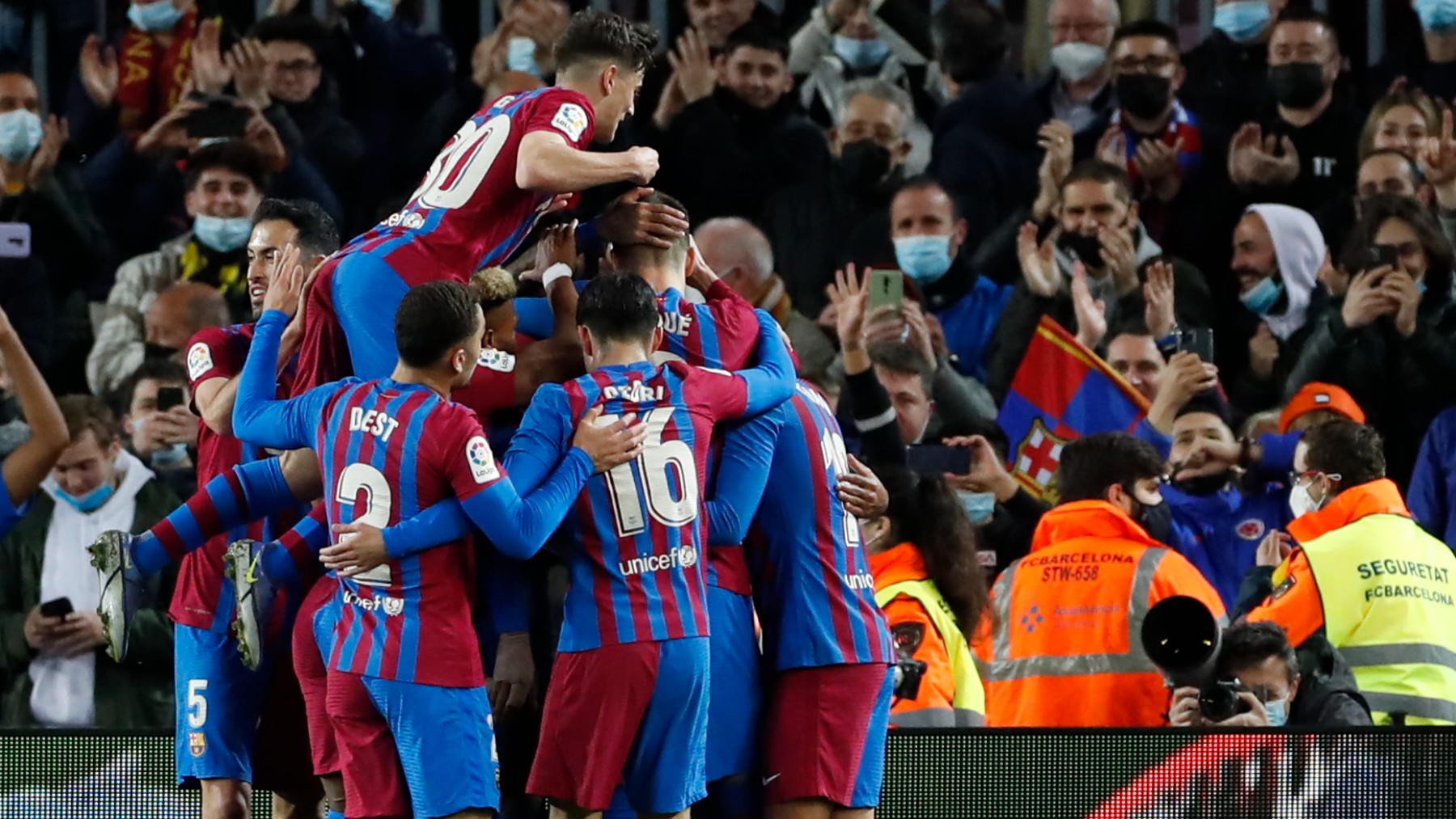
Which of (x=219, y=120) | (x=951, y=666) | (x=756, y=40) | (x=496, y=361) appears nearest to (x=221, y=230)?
(x=219, y=120)

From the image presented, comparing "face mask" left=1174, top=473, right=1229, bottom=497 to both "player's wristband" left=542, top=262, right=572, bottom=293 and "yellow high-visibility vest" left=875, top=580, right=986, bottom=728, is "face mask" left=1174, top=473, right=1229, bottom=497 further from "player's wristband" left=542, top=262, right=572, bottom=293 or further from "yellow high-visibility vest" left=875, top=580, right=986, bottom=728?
"player's wristband" left=542, top=262, right=572, bottom=293

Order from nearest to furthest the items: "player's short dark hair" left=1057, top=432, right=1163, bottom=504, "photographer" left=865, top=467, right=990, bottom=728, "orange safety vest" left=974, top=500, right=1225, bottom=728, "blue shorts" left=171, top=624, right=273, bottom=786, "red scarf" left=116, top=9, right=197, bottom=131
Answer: "blue shorts" left=171, top=624, right=273, bottom=786
"photographer" left=865, top=467, right=990, bottom=728
"orange safety vest" left=974, top=500, right=1225, bottom=728
"player's short dark hair" left=1057, top=432, right=1163, bottom=504
"red scarf" left=116, top=9, right=197, bottom=131

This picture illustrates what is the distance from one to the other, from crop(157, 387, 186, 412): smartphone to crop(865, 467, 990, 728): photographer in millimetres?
3135

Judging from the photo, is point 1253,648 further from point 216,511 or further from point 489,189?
point 216,511

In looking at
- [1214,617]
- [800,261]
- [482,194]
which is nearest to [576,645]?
[482,194]

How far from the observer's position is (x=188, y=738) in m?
5.23

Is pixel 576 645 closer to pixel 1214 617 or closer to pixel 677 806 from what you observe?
pixel 677 806

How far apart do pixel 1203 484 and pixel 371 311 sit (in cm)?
413

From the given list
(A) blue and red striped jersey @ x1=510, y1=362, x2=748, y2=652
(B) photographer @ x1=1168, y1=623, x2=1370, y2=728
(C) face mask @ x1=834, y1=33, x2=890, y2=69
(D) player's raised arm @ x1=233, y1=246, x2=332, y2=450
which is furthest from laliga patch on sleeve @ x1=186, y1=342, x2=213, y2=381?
(C) face mask @ x1=834, y1=33, x2=890, y2=69

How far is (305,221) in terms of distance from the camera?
17.8ft

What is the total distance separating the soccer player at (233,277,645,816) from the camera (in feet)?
14.8

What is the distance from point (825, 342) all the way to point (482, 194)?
3.65 m

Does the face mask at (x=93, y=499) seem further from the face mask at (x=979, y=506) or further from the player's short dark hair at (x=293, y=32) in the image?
the face mask at (x=979, y=506)

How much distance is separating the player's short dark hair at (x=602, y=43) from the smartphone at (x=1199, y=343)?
11.5 feet
